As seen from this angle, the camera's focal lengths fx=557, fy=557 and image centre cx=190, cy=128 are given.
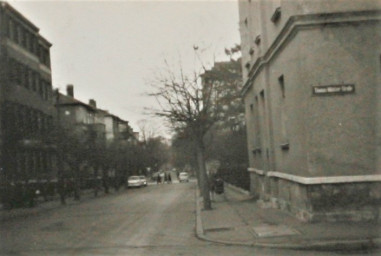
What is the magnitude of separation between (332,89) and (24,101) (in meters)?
30.7

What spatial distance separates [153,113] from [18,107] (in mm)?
18652

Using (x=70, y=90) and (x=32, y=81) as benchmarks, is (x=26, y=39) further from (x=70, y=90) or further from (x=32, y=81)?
(x=70, y=90)

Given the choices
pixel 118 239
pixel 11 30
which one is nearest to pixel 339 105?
pixel 118 239

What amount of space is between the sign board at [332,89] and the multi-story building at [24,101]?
14.9m

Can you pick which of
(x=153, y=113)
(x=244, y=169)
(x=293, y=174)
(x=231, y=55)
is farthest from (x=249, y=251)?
(x=231, y=55)

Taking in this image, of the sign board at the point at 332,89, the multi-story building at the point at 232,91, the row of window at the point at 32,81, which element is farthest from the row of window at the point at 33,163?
the sign board at the point at 332,89

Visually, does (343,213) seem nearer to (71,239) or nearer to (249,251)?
(249,251)

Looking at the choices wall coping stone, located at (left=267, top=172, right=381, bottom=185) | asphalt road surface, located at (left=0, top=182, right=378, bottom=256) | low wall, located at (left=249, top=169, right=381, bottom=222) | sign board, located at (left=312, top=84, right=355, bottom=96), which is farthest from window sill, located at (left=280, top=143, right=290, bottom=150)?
asphalt road surface, located at (left=0, top=182, right=378, bottom=256)

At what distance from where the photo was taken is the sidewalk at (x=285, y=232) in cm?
977

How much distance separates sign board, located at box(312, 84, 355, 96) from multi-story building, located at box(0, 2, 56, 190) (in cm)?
1494

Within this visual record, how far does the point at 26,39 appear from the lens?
41.5 metres

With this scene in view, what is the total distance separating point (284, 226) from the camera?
41.9 feet

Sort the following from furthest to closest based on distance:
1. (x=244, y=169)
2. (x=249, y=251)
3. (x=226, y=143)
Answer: (x=226, y=143) < (x=244, y=169) < (x=249, y=251)

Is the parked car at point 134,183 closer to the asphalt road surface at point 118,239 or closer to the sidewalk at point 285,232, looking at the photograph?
the asphalt road surface at point 118,239
